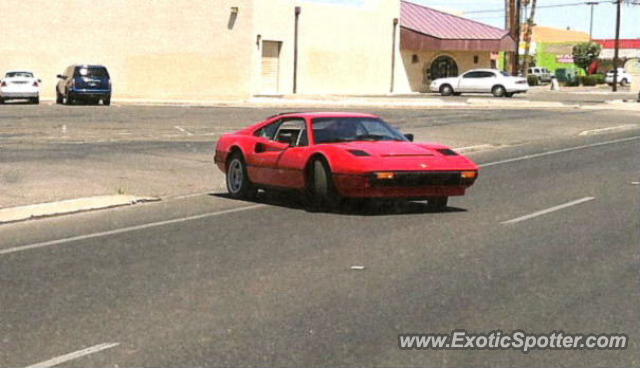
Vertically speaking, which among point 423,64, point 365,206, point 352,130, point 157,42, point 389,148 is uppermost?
point 157,42

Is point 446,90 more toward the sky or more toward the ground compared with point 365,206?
more toward the sky

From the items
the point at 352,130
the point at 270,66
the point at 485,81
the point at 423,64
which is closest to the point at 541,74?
the point at 423,64

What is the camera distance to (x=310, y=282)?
9242 mm

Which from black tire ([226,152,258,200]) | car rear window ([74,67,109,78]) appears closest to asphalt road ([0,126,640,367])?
black tire ([226,152,258,200])

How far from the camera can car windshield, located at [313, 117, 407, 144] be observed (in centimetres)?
1452

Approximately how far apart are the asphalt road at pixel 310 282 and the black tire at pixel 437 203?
166 millimetres

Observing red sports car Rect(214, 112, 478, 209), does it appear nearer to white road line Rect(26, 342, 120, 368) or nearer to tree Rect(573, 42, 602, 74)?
white road line Rect(26, 342, 120, 368)

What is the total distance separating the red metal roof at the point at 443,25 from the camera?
242 feet

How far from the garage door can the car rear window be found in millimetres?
11437

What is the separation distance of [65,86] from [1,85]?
2988 mm

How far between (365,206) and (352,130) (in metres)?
1.02

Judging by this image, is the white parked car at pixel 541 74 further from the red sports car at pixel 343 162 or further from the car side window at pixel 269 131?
the red sports car at pixel 343 162

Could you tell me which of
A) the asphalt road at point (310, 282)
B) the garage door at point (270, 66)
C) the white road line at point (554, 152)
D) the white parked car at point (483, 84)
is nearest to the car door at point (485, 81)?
the white parked car at point (483, 84)

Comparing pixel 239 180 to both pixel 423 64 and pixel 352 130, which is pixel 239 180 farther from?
pixel 423 64
